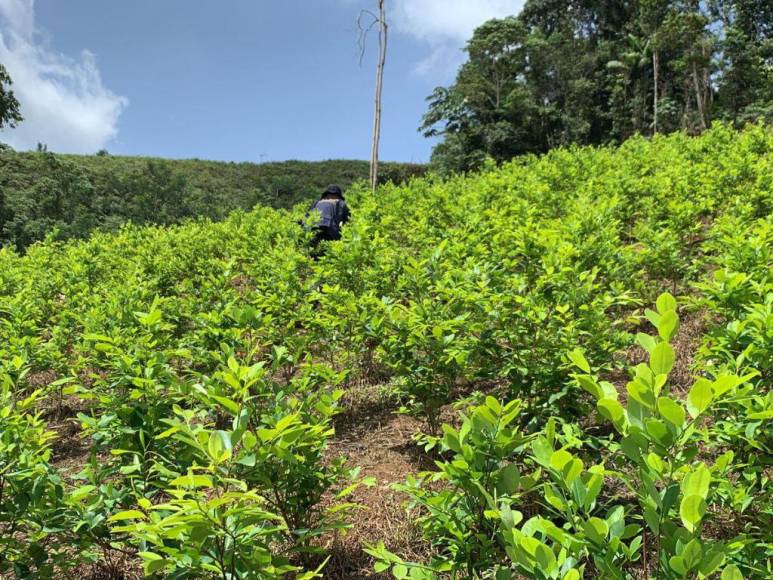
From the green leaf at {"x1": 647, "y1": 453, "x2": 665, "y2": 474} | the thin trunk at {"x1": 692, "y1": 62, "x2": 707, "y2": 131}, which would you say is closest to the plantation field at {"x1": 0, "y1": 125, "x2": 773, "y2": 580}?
the green leaf at {"x1": 647, "y1": 453, "x2": 665, "y2": 474}

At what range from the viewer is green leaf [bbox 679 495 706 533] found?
84 cm

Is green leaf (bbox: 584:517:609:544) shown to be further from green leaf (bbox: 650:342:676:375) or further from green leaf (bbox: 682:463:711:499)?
green leaf (bbox: 650:342:676:375)

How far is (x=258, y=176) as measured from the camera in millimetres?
39344

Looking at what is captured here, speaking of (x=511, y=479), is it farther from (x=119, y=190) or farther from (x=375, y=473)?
(x=119, y=190)

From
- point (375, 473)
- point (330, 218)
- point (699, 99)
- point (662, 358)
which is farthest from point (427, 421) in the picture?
point (699, 99)

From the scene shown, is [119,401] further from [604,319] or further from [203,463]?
[604,319]

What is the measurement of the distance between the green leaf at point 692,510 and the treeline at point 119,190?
10.2 metres

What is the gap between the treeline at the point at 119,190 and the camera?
17.5 meters

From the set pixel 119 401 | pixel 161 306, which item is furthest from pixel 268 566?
pixel 161 306

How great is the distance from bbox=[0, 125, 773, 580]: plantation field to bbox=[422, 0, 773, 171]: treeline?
22211 mm

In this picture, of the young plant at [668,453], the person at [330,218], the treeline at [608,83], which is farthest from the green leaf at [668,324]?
the treeline at [608,83]

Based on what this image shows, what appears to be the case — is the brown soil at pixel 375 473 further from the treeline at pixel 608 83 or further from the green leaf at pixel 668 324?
the treeline at pixel 608 83

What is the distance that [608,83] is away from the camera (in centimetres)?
3150

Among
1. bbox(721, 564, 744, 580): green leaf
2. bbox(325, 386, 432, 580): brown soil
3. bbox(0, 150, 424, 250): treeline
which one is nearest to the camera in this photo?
bbox(721, 564, 744, 580): green leaf
